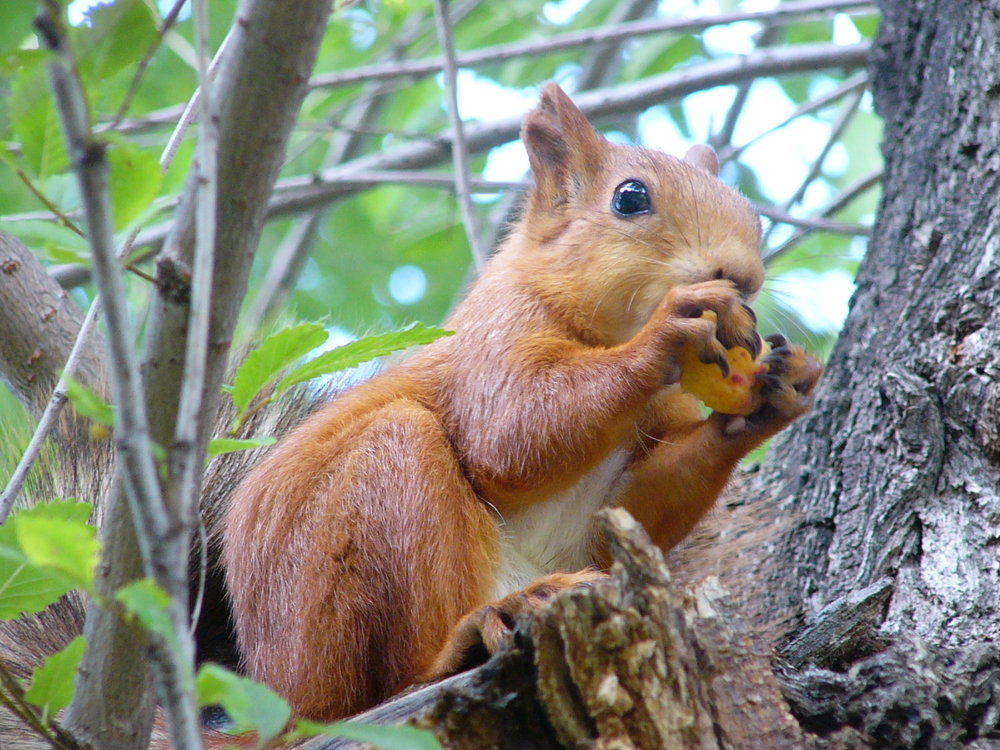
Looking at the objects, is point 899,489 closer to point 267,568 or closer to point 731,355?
point 731,355

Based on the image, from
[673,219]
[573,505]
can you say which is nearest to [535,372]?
[573,505]

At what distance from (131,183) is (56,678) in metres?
0.65

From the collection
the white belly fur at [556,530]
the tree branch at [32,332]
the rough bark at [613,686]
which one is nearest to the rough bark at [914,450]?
the rough bark at [613,686]

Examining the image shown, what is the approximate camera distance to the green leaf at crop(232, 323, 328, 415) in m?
1.33

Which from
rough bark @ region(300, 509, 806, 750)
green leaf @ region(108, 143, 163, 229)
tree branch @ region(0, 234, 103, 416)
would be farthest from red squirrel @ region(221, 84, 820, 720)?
green leaf @ region(108, 143, 163, 229)

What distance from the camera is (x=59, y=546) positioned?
100 centimetres

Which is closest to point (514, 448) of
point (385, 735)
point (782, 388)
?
point (782, 388)

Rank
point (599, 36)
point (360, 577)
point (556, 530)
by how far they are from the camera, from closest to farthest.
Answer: point (360, 577)
point (556, 530)
point (599, 36)

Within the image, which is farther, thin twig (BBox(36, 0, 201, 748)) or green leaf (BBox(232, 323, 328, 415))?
green leaf (BBox(232, 323, 328, 415))

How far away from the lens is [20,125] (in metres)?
1.14

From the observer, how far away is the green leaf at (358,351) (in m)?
1.40

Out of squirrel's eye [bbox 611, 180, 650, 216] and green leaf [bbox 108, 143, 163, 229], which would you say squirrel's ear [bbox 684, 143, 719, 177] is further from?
green leaf [bbox 108, 143, 163, 229]

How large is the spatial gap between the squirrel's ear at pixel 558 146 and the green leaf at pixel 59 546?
1.93 m

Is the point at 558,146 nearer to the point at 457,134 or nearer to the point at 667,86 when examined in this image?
the point at 457,134
